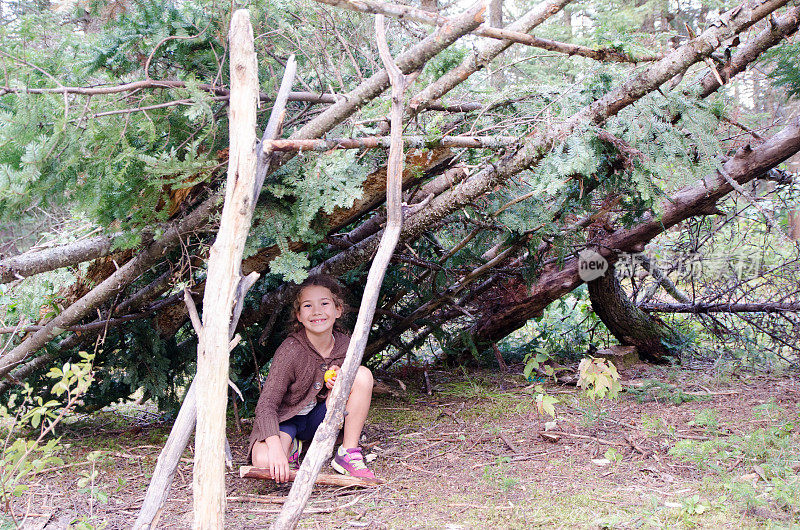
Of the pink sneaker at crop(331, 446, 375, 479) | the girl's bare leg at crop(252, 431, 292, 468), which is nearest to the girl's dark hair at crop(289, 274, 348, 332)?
the girl's bare leg at crop(252, 431, 292, 468)

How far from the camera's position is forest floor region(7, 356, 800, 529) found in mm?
2672

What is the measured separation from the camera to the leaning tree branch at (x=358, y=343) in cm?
241

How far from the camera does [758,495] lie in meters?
2.66

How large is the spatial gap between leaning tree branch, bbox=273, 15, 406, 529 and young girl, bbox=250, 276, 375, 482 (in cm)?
90

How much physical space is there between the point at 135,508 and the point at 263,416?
0.82 m

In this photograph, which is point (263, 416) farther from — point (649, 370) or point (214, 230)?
point (649, 370)

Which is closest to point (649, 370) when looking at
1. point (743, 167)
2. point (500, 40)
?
point (743, 167)

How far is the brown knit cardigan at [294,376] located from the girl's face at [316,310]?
4.4 inches

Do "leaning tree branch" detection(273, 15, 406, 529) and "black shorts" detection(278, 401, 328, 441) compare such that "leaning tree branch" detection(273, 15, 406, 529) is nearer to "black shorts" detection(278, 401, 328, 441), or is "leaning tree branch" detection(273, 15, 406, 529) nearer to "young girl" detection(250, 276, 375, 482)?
"young girl" detection(250, 276, 375, 482)

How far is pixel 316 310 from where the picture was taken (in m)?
3.75

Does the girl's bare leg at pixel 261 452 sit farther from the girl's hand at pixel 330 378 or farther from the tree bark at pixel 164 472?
the tree bark at pixel 164 472

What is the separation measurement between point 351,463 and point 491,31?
2542 millimetres

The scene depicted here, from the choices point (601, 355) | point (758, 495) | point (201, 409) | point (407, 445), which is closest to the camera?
point (201, 409)

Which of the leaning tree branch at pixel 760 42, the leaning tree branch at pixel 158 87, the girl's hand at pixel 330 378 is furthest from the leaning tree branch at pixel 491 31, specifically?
the girl's hand at pixel 330 378
